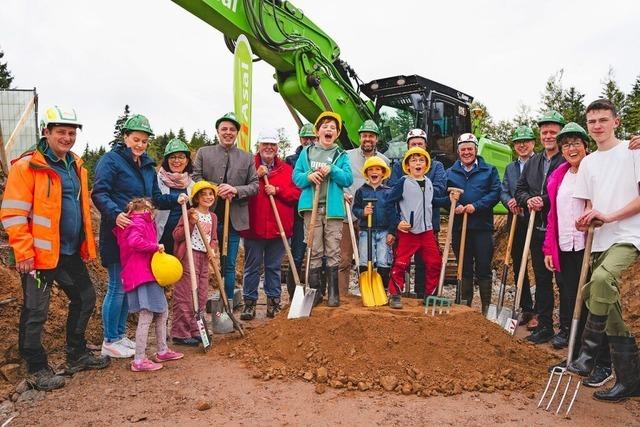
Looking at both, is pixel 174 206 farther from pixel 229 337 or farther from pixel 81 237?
pixel 229 337

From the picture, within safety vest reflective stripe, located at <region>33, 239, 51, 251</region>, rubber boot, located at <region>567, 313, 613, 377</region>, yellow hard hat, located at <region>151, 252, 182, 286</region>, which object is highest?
safety vest reflective stripe, located at <region>33, 239, 51, 251</region>

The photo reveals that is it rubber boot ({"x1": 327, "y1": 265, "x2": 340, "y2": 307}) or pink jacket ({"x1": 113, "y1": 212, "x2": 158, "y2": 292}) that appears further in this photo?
rubber boot ({"x1": 327, "y1": 265, "x2": 340, "y2": 307})

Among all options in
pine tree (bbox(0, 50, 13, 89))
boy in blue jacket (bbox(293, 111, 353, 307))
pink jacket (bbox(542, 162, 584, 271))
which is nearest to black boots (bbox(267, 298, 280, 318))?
boy in blue jacket (bbox(293, 111, 353, 307))

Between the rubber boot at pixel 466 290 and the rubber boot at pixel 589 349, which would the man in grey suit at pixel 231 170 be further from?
the rubber boot at pixel 589 349

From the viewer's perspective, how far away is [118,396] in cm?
369

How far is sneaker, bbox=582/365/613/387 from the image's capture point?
389cm

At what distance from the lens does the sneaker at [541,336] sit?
5.27 m

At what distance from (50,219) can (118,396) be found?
4.64 feet

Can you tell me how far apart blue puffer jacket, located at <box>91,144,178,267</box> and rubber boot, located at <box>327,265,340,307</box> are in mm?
1917

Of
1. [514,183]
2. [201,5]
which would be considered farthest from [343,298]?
[201,5]

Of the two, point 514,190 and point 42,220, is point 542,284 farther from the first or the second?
point 42,220

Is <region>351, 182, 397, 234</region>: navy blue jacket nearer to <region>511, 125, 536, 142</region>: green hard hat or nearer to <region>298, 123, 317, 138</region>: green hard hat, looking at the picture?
<region>298, 123, 317, 138</region>: green hard hat

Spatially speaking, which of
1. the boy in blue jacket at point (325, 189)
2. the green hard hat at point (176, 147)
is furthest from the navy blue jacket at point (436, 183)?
the green hard hat at point (176, 147)

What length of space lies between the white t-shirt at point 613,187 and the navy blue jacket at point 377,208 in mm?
2200
